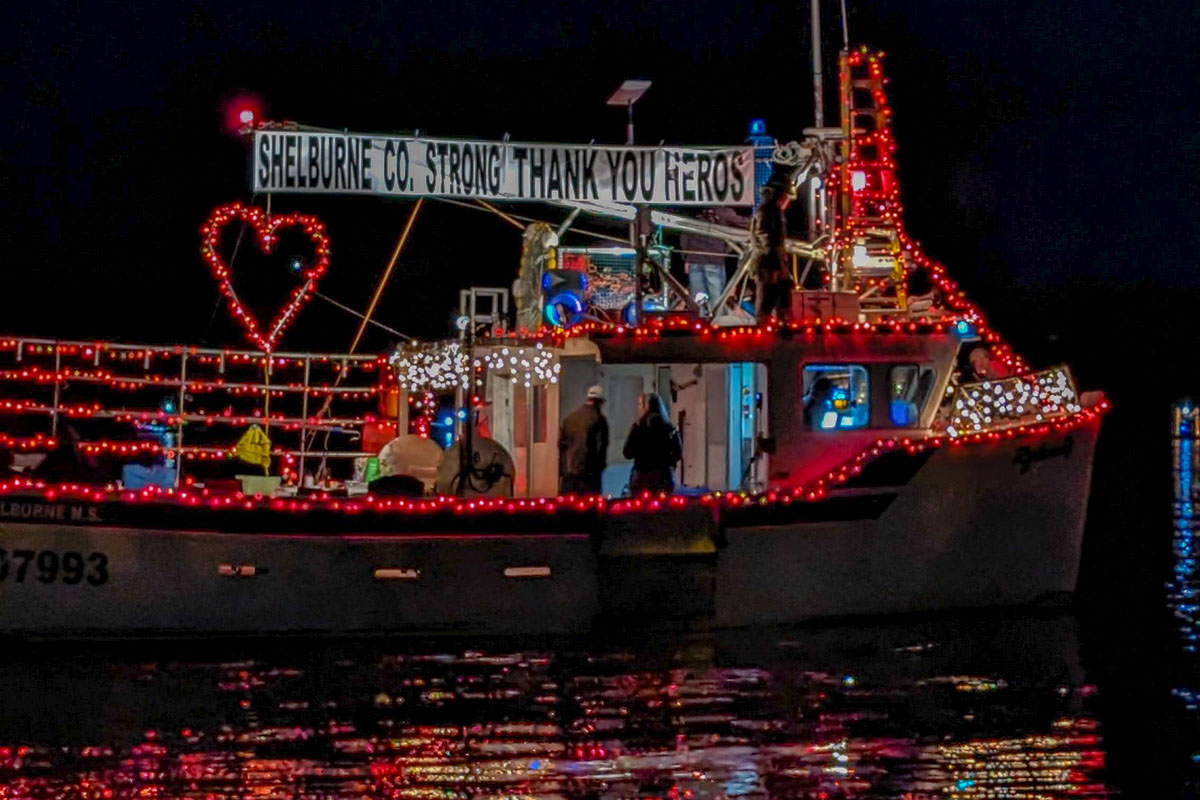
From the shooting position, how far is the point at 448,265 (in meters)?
47.9

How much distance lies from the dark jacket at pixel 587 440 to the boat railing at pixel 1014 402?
2966 mm

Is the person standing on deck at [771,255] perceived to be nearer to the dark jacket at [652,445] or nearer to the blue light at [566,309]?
the dark jacket at [652,445]

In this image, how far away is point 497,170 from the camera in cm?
1562

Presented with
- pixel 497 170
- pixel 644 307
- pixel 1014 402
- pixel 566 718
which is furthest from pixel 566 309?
pixel 566 718

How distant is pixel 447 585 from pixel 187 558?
2.04m

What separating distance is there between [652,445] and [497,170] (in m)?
2.80

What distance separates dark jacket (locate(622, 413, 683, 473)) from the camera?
14961 mm

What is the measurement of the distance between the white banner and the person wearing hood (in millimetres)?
2124

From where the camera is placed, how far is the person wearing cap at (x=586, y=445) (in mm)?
15031

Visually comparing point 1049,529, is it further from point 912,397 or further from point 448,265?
point 448,265

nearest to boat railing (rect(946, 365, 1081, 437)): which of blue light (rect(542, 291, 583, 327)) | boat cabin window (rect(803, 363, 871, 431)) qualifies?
boat cabin window (rect(803, 363, 871, 431))

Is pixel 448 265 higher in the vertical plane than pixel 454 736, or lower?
higher

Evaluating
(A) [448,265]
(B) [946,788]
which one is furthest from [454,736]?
(A) [448,265]

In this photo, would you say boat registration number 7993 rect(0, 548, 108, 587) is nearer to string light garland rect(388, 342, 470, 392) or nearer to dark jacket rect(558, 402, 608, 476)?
string light garland rect(388, 342, 470, 392)
